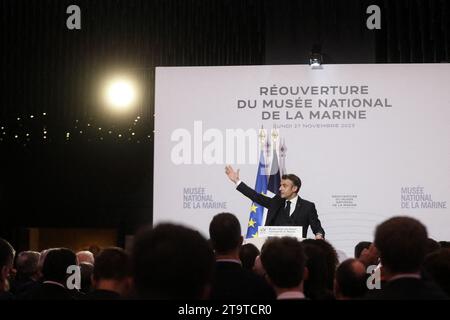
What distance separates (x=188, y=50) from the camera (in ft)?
22.6

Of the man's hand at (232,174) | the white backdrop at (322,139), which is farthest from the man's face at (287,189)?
the man's hand at (232,174)

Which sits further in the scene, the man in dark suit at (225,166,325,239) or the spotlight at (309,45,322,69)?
the spotlight at (309,45,322,69)

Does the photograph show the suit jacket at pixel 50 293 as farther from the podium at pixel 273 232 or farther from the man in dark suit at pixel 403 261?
the podium at pixel 273 232

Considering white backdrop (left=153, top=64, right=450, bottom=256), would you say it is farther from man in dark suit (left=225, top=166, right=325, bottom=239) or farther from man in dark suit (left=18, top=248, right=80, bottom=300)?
man in dark suit (left=18, top=248, right=80, bottom=300)

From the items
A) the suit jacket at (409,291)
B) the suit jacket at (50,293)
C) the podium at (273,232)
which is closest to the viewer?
the suit jacket at (409,291)

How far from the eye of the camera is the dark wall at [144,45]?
6.78m

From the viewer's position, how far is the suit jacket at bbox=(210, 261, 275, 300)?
2574mm

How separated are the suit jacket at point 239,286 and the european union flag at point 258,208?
354 cm

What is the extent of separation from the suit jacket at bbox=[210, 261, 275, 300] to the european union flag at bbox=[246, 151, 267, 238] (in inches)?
139

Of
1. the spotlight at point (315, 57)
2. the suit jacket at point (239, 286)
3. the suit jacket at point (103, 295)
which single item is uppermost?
the spotlight at point (315, 57)

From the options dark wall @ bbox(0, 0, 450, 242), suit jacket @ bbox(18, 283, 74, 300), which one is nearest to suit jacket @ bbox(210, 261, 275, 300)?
suit jacket @ bbox(18, 283, 74, 300)
